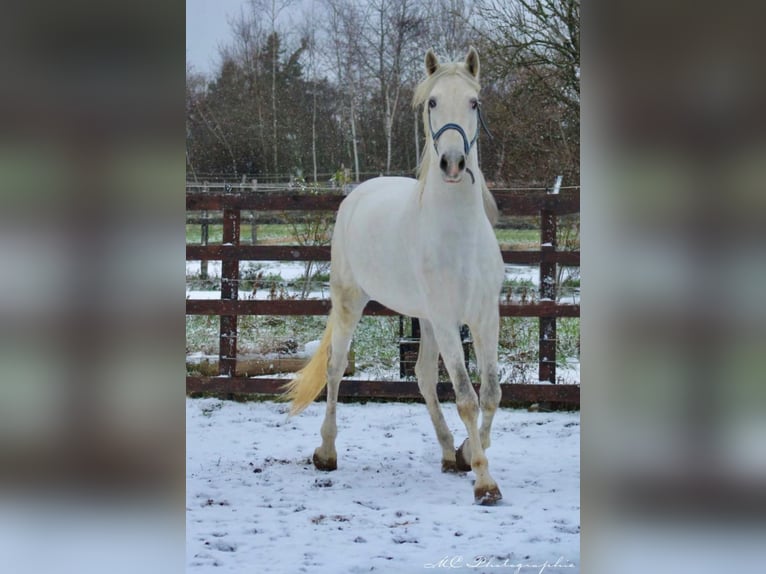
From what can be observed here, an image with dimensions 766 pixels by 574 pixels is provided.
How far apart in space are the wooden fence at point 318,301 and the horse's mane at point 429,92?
0.15 m

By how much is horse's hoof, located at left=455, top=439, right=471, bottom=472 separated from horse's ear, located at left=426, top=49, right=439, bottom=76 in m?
1.53

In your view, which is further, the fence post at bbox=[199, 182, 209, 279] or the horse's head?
→ the fence post at bbox=[199, 182, 209, 279]

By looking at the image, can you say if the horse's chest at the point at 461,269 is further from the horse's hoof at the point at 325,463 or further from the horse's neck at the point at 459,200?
the horse's hoof at the point at 325,463

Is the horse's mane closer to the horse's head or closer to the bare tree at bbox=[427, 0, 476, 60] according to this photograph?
the horse's head

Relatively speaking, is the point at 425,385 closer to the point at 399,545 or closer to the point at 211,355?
the point at 399,545

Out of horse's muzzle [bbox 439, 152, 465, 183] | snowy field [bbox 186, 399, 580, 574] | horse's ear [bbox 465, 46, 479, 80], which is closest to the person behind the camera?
snowy field [bbox 186, 399, 580, 574]

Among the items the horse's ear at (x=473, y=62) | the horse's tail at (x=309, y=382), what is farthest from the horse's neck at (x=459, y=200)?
→ the horse's tail at (x=309, y=382)

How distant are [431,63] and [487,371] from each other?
49.5 inches

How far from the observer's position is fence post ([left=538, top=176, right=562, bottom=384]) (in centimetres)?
327

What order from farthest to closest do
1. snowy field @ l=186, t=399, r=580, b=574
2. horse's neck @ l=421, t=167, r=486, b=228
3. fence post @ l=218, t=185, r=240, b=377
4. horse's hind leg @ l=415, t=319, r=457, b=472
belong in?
1. fence post @ l=218, t=185, r=240, b=377
2. horse's hind leg @ l=415, t=319, r=457, b=472
3. horse's neck @ l=421, t=167, r=486, b=228
4. snowy field @ l=186, t=399, r=580, b=574

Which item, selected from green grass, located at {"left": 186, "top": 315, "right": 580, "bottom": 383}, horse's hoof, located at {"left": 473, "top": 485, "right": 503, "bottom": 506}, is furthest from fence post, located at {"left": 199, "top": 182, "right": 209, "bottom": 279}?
horse's hoof, located at {"left": 473, "top": 485, "right": 503, "bottom": 506}

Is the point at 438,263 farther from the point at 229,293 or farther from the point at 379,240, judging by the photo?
the point at 229,293

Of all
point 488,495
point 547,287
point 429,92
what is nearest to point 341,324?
point 547,287

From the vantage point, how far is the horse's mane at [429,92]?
2.73 metres
